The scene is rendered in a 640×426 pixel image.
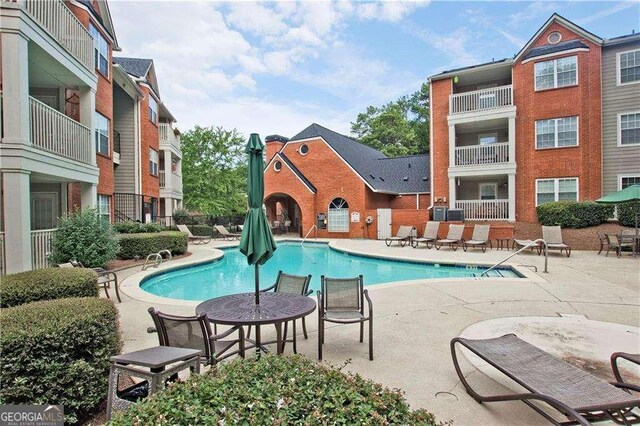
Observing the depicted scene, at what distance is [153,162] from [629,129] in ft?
84.4

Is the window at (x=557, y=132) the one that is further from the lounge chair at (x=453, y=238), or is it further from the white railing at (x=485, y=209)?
the lounge chair at (x=453, y=238)

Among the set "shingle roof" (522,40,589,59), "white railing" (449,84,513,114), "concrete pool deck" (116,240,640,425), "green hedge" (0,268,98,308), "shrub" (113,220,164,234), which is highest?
"shingle roof" (522,40,589,59)

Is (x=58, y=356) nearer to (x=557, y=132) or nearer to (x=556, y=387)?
(x=556, y=387)

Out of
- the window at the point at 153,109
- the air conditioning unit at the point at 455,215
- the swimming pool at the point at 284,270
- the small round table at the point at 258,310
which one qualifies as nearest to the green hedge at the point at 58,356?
the small round table at the point at 258,310

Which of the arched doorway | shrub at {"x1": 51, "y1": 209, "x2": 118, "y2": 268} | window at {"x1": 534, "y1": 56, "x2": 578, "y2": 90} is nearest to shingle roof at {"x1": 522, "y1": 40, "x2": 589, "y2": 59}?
window at {"x1": 534, "y1": 56, "x2": 578, "y2": 90}

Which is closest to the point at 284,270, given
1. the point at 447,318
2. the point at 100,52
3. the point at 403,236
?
the point at 403,236

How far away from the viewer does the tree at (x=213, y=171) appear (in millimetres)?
29891

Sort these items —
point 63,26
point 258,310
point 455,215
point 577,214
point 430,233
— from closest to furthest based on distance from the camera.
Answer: point 258,310 < point 63,26 < point 577,214 < point 430,233 < point 455,215

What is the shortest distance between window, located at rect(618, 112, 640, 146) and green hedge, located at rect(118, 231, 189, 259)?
21.8m

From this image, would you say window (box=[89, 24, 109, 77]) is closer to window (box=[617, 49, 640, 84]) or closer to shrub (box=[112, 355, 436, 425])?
shrub (box=[112, 355, 436, 425])

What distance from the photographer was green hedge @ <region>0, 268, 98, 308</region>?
4.13 m

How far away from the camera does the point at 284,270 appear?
1410cm

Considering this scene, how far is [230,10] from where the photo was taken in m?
11.7

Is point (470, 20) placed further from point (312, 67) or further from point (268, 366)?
point (268, 366)
